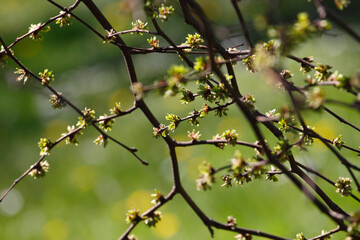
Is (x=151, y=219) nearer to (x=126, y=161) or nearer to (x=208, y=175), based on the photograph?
(x=208, y=175)

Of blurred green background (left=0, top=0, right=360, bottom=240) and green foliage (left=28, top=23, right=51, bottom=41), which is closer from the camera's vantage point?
green foliage (left=28, top=23, right=51, bottom=41)

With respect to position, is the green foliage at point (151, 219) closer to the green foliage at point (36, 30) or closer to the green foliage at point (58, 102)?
the green foliage at point (58, 102)

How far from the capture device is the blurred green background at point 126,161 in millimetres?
2504

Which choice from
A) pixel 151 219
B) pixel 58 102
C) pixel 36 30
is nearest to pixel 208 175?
pixel 151 219

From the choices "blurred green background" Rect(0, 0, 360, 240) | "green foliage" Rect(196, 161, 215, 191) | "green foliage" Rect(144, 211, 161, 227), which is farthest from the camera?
"blurred green background" Rect(0, 0, 360, 240)

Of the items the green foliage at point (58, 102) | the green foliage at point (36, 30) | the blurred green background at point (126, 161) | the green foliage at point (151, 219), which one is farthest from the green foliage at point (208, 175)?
the blurred green background at point (126, 161)

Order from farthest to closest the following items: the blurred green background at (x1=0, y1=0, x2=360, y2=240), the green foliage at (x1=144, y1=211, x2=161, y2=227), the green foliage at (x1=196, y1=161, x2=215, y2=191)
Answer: the blurred green background at (x1=0, y1=0, x2=360, y2=240), the green foliage at (x1=144, y1=211, x2=161, y2=227), the green foliage at (x1=196, y1=161, x2=215, y2=191)

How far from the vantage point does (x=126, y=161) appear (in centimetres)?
313

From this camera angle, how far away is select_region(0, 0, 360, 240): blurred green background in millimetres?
2504

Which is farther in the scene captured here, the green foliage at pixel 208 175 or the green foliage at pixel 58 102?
the green foliage at pixel 58 102

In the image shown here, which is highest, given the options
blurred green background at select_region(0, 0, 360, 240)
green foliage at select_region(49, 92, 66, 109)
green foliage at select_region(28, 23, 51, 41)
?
blurred green background at select_region(0, 0, 360, 240)

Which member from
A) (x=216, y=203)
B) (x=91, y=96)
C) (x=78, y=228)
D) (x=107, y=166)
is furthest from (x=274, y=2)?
(x=91, y=96)

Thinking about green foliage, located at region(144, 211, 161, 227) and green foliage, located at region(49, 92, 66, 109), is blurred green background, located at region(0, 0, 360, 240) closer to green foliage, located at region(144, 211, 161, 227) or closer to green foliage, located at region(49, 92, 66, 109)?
green foliage, located at region(49, 92, 66, 109)

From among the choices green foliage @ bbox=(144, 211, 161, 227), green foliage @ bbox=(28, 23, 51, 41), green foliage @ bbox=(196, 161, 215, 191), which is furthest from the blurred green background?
green foliage @ bbox=(196, 161, 215, 191)
